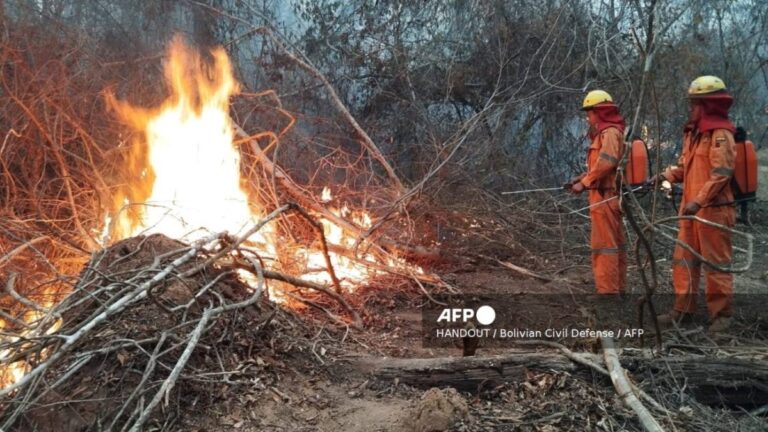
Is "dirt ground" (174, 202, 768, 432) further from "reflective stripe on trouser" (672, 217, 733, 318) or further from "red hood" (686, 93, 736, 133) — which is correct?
"red hood" (686, 93, 736, 133)

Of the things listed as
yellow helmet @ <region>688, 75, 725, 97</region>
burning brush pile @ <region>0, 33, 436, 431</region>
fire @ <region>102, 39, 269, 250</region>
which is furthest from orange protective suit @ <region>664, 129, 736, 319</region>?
fire @ <region>102, 39, 269, 250</region>

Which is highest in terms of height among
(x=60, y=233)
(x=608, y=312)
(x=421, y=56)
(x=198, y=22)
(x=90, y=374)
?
(x=198, y=22)

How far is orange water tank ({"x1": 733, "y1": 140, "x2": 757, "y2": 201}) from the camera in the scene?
15.8ft

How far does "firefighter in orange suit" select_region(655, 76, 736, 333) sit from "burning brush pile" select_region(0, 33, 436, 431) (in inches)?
96.8

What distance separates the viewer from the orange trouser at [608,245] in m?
5.41

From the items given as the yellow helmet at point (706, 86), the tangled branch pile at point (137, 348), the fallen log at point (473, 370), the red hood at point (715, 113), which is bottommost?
the fallen log at point (473, 370)

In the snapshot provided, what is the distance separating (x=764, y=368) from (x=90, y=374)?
3917mm

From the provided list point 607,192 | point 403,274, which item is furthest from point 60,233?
point 607,192

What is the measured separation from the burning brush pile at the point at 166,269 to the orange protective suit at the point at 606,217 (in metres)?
1.68

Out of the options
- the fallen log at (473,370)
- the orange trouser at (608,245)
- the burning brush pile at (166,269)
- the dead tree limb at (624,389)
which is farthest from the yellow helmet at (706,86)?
the burning brush pile at (166,269)

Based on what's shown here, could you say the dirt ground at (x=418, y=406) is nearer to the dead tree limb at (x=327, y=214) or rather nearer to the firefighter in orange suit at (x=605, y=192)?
the firefighter in orange suit at (x=605, y=192)

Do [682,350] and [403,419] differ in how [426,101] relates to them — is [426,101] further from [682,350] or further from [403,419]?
[403,419]

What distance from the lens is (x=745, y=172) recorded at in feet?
15.8

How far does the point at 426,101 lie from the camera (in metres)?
10.0
